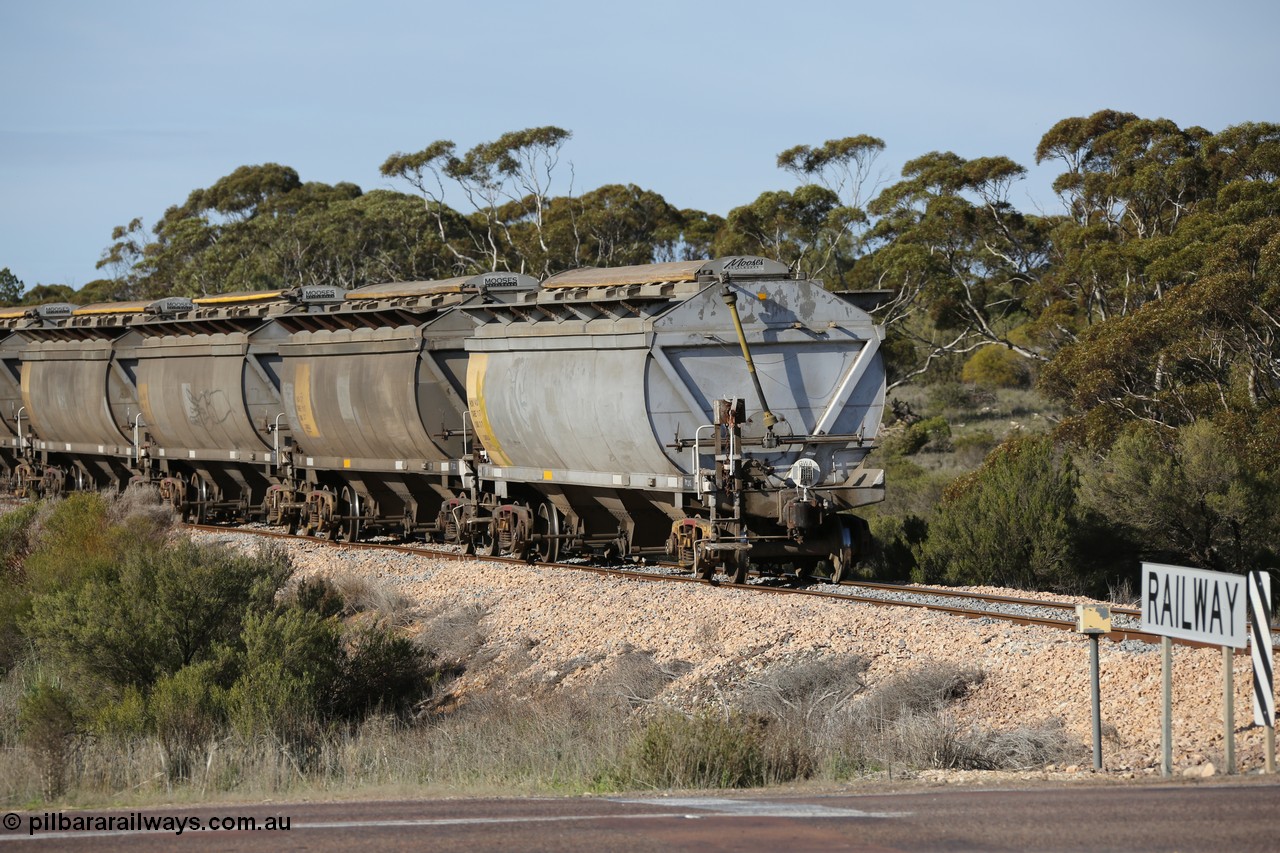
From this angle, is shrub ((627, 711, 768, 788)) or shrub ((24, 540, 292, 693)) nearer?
shrub ((627, 711, 768, 788))

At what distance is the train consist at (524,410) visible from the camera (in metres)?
16.8

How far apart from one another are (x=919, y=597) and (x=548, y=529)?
6.19 metres

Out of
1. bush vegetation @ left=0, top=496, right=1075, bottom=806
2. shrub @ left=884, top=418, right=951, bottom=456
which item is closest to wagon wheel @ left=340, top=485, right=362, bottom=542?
bush vegetation @ left=0, top=496, right=1075, bottom=806

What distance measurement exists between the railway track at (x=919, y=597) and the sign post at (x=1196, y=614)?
2132 millimetres

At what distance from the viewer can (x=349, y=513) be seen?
24.9 metres

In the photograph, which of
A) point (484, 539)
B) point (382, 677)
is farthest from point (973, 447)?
point (382, 677)

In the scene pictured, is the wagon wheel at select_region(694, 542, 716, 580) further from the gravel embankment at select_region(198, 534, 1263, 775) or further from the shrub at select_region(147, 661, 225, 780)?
the shrub at select_region(147, 661, 225, 780)

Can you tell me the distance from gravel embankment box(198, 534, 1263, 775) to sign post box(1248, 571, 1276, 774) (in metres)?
0.47

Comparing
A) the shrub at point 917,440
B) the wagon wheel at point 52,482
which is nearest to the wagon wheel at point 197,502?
the wagon wheel at point 52,482

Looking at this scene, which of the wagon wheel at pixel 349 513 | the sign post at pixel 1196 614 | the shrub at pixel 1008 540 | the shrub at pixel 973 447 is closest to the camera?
the sign post at pixel 1196 614

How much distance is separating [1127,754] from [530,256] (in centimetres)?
4970

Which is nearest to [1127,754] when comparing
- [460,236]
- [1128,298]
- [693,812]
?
[693,812]
